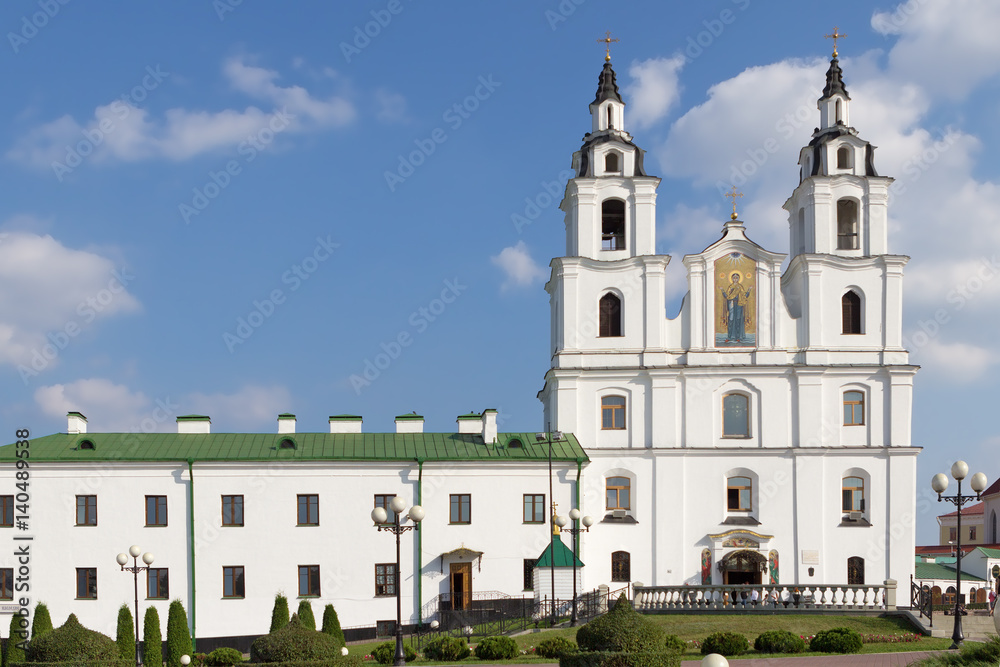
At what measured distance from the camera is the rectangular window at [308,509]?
135 feet

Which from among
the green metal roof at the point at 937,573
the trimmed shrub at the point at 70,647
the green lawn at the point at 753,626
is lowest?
the green metal roof at the point at 937,573

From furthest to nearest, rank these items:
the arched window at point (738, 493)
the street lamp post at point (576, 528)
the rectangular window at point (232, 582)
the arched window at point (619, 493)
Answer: the arched window at point (738, 493)
the arched window at point (619, 493)
the rectangular window at point (232, 582)
the street lamp post at point (576, 528)

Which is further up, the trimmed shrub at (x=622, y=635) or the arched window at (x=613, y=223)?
the arched window at (x=613, y=223)

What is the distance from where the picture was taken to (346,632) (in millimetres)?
40031

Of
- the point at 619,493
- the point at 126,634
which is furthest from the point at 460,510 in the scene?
the point at 126,634

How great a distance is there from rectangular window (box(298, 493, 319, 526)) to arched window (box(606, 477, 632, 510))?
11.5m

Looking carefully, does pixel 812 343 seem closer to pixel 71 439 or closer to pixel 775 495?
pixel 775 495

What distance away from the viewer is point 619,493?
4431cm

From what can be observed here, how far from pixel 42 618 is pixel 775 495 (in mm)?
27022

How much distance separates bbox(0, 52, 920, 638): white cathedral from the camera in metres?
40.6

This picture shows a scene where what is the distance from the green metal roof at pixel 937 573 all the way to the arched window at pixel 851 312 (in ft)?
69.9

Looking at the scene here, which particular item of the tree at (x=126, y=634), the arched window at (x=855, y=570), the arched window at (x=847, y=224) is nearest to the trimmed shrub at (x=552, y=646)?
the tree at (x=126, y=634)

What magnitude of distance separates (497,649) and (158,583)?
51.4 ft

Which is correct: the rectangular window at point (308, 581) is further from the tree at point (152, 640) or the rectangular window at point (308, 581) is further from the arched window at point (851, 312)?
the arched window at point (851, 312)
